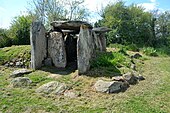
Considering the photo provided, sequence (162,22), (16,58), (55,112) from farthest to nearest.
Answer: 1. (162,22)
2. (16,58)
3. (55,112)

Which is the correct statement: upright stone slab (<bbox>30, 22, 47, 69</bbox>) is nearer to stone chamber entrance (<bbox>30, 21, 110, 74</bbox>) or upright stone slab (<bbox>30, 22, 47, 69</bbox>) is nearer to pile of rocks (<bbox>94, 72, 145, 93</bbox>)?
stone chamber entrance (<bbox>30, 21, 110, 74</bbox>)

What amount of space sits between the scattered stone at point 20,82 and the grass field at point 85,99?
0.19 meters

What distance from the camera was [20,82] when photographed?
873 centimetres

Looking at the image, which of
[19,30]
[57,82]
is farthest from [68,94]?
[19,30]

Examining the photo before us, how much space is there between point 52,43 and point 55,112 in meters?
4.80

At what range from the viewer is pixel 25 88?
8.40 meters

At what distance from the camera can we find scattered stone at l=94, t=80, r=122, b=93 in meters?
7.88

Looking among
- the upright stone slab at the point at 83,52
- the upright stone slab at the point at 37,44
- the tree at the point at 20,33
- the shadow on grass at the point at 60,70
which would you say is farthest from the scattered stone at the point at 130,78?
the tree at the point at 20,33

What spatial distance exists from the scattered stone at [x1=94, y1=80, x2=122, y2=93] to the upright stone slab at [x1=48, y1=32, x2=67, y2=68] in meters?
2.83

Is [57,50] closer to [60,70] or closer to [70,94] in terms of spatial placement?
[60,70]

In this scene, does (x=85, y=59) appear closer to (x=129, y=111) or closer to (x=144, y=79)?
(x=144, y=79)

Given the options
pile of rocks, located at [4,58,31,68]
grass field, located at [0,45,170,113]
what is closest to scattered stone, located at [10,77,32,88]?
grass field, located at [0,45,170,113]

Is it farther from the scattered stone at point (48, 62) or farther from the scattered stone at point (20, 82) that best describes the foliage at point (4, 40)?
the scattered stone at point (20, 82)

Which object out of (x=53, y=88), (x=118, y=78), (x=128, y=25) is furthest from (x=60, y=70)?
(x=128, y=25)
